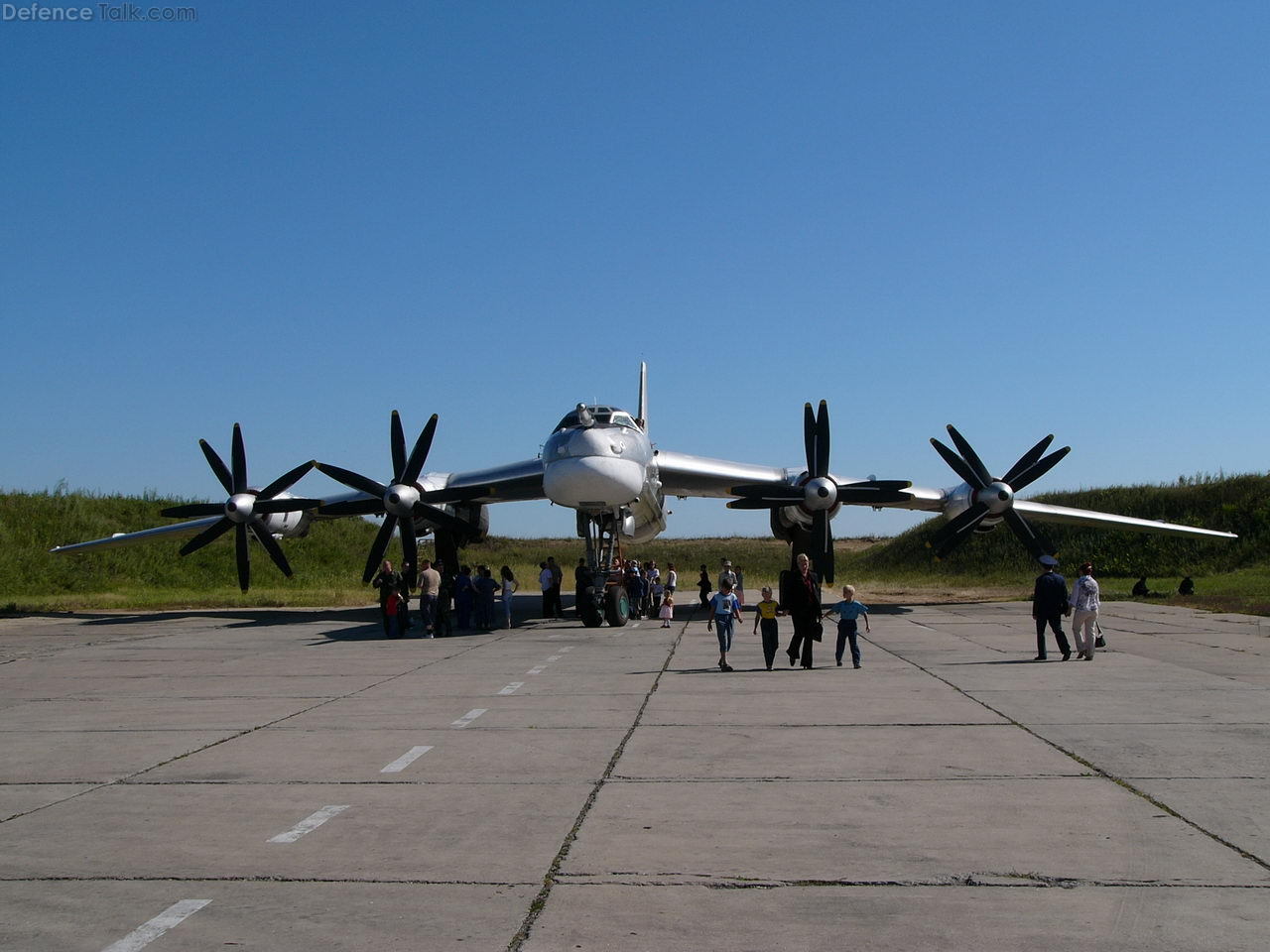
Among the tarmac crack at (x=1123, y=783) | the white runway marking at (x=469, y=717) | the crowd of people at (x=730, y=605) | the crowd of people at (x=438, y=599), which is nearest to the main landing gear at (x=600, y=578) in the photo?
the crowd of people at (x=730, y=605)

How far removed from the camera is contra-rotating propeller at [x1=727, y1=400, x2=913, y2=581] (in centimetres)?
2434

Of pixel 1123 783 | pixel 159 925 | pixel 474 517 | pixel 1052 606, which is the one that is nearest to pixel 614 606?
pixel 474 517

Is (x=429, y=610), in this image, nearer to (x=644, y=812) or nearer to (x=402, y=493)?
(x=402, y=493)

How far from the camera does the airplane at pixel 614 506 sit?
22109mm

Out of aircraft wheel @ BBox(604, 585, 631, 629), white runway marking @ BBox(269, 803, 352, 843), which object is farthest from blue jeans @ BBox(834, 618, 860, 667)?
white runway marking @ BBox(269, 803, 352, 843)

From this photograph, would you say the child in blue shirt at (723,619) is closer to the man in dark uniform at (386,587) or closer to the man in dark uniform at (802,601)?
the man in dark uniform at (802,601)

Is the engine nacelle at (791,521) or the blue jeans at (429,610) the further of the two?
the engine nacelle at (791,521)

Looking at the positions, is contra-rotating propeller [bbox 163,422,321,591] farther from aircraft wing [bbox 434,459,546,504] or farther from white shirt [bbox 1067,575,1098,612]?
white shirt [bbox 1067,575,1098,612]

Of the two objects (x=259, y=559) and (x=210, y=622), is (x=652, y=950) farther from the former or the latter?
(x=259, y=559)

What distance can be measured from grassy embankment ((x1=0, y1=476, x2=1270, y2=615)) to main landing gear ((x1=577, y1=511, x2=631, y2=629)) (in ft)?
42.5

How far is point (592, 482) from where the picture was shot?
20.5 metres

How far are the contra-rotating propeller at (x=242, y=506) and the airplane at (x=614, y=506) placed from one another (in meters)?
0.03

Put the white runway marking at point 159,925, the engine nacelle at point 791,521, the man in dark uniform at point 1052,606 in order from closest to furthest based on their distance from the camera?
the white runway marking at point 159,925
the man in dark uniform at point 1052,606
the engine nacelle at point 791,521

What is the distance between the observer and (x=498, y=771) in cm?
723
